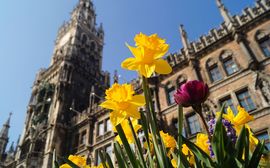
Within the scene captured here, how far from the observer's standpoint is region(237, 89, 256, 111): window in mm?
15181

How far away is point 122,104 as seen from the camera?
1994mm

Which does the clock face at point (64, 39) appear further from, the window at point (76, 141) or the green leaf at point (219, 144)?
the green leaf at point (219, 144)

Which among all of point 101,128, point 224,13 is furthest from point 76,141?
point 224,13

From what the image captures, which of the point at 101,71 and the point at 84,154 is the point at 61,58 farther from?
the point at 84,154

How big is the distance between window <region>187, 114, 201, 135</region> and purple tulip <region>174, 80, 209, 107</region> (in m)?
15.8

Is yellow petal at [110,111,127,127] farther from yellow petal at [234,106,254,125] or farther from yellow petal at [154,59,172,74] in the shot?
yellow petal at [234,106,254,125]

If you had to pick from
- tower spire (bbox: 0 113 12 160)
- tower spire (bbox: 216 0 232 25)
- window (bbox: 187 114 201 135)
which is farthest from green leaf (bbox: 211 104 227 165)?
tower spire (bbox: 0 113 12 160)

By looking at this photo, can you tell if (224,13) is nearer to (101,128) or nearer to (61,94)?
(101,128)

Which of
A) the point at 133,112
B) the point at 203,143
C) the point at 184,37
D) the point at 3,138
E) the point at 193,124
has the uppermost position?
the point at 184,37

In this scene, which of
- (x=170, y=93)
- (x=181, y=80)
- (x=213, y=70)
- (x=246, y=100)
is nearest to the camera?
(x=246, y=100)

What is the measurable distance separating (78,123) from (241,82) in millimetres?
17165

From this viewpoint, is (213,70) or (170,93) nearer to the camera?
(213,70)

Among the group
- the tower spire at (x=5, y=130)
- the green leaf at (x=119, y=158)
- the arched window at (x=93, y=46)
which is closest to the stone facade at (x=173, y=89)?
the arched window at (x=93, y=46)

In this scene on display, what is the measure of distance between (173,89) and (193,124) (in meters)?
3.98
